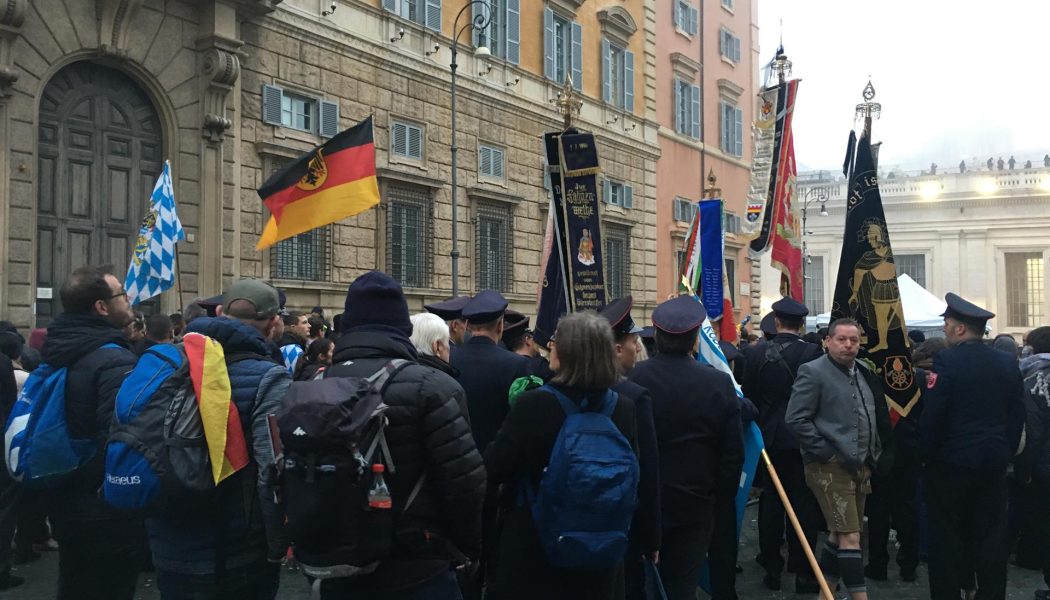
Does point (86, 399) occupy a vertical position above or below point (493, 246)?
below

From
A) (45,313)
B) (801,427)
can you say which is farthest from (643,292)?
(801,427)

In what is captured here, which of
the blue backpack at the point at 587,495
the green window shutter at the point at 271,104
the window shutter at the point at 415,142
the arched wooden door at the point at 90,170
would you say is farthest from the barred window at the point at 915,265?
the blue backpack at the point at 587,495

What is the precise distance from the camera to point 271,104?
45.6ft

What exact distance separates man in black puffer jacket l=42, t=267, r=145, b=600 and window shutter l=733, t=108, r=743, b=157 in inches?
1070

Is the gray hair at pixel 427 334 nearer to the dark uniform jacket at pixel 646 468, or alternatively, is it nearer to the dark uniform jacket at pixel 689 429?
the dark uniform jacket at pixel 646 468

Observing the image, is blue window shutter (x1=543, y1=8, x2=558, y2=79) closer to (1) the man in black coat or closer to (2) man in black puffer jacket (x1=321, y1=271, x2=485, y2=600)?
(1) the man in black coat

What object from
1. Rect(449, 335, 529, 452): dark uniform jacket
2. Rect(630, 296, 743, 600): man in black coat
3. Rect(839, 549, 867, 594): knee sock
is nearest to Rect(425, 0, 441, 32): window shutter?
Rect(449, 335, 529, 452): dark uniform jacket

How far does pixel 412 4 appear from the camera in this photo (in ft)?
54.9

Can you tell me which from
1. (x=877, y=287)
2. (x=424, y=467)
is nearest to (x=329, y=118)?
(x=877, y=287)

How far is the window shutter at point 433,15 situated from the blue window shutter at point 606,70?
645cm

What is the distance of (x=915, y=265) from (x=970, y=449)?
47.4 m

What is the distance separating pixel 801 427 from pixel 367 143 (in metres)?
5.23

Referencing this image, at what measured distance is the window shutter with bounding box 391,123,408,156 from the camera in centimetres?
1612

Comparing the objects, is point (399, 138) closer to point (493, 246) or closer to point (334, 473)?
point (493, 246)
